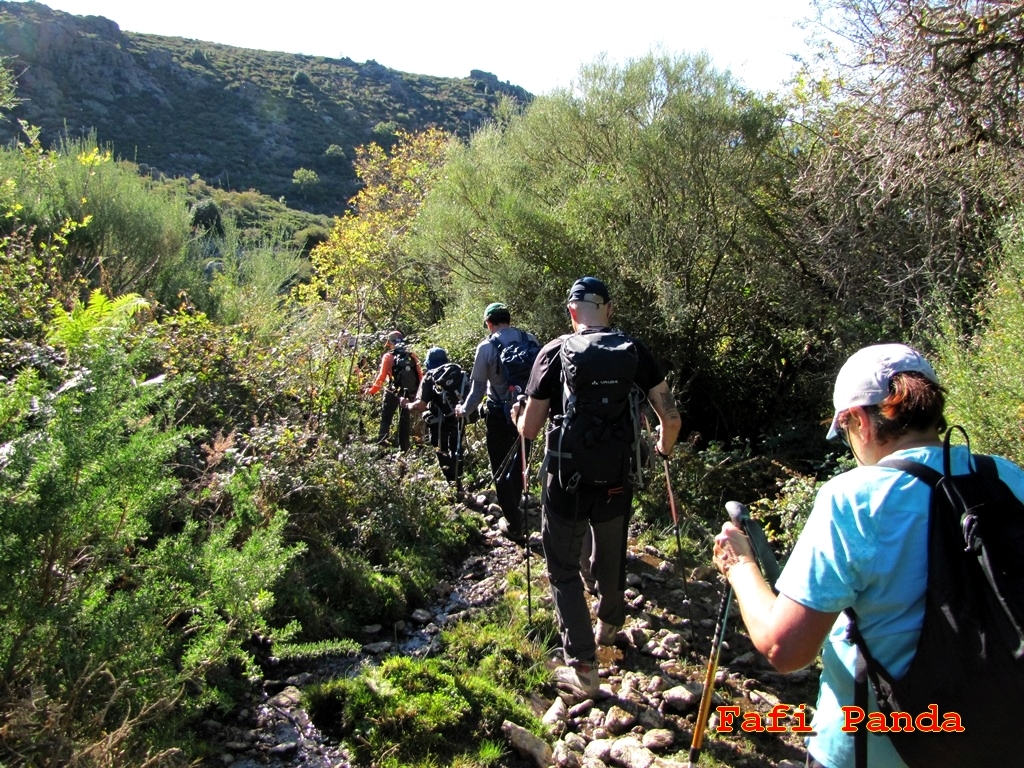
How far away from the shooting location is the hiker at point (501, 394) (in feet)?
19.2

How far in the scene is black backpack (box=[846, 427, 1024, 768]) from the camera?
1.43m

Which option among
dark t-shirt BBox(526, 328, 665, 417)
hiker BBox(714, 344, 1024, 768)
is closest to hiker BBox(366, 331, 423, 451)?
dark t-shirt BBox(526, 328, 665, 417)

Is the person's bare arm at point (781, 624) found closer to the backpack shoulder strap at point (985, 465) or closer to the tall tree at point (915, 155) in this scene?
the backpack shoulder strap at point (985, 465)

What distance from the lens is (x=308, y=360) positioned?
7.00m

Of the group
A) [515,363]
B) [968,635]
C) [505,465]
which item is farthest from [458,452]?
[968,635]

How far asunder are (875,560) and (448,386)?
19.4 feet

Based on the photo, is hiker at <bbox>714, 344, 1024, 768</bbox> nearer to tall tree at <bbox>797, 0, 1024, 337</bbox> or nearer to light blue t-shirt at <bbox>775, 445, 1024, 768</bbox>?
light blue t-shirt at <bbox>775, 445, 1024, 768</bbox>

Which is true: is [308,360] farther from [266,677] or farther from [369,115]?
[369,115]

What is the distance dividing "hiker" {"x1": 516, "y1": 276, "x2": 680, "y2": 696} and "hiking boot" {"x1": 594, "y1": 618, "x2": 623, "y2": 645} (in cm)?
12

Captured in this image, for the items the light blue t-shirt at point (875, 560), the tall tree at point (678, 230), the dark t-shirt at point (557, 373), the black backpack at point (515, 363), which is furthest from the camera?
the tall tree at point (678, 230)

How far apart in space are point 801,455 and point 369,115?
5313 centimetres

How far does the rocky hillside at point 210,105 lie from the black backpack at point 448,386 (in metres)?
29.5

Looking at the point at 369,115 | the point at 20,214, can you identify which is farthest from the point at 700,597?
the point at 369,115

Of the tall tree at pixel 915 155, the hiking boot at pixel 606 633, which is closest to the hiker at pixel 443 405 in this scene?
the hiking boot at pixel 606 633
